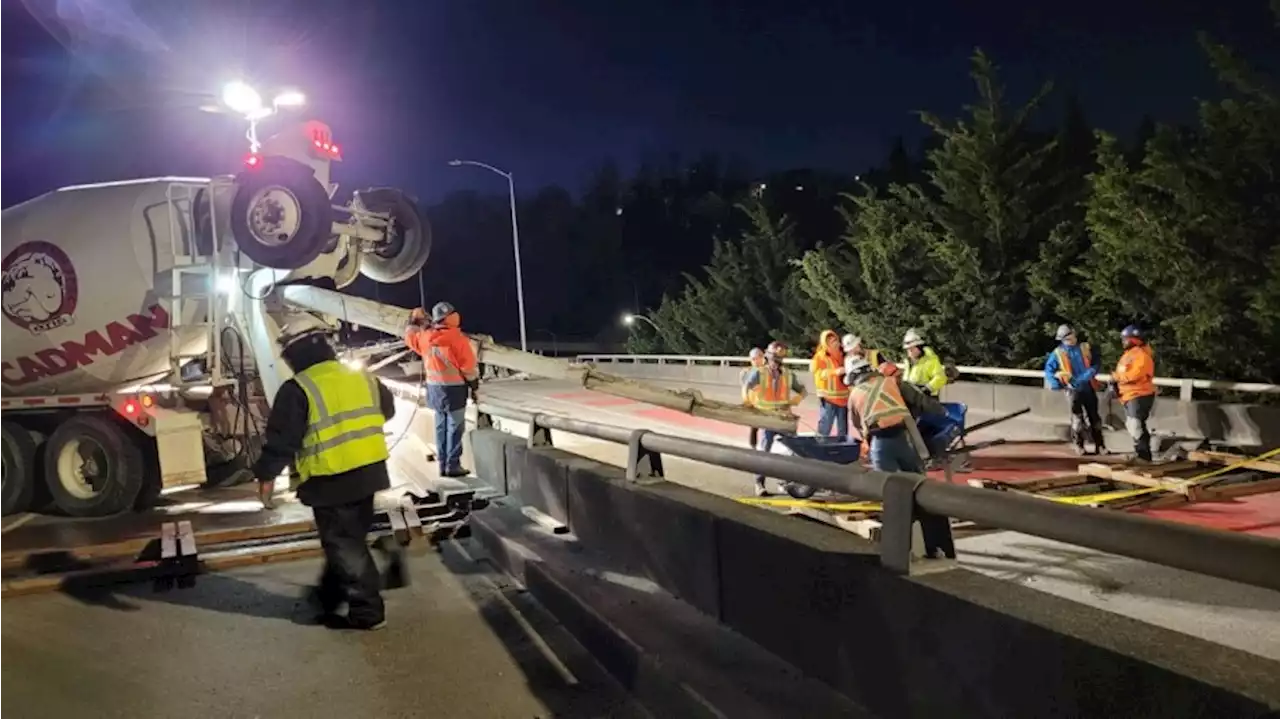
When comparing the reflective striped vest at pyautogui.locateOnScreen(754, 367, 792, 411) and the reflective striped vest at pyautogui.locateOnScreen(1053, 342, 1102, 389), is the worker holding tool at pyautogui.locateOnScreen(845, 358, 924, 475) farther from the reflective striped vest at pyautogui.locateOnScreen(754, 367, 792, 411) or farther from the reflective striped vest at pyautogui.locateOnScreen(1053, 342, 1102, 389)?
the reflective striped vest at pyautogui.locateOnScreen(1053, 342, 1102, 389)

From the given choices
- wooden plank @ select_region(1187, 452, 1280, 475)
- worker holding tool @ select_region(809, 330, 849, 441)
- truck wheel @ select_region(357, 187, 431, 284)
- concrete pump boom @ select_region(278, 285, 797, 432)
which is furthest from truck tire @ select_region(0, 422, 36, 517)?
wooden plank @ select_region(1187, 452, 1280, 475)

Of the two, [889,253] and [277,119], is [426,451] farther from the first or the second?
[889,253]

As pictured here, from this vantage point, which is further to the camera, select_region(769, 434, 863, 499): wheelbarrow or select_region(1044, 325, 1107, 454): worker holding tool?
select_region(1044, 325, 1107, 454): worker holding tool

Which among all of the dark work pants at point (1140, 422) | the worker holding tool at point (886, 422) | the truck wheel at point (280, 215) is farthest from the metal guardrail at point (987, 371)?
the truck wheel at point (280, 215)

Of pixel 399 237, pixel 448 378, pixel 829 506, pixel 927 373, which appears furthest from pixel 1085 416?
pixel 399 237

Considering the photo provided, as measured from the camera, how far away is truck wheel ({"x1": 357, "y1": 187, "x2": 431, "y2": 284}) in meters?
11.5

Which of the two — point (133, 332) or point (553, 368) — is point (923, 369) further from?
point (133, 332)

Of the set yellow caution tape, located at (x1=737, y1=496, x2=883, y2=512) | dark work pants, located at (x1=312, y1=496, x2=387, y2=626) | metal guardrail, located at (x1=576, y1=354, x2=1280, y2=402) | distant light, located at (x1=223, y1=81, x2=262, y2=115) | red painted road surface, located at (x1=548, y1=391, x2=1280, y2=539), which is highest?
distant light, located at (x1=223, y1=81, x2=262, y2=115)

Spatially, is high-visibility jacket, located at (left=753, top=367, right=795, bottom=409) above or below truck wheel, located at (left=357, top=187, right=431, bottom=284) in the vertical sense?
below

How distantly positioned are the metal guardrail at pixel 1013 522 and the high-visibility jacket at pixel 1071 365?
889cm

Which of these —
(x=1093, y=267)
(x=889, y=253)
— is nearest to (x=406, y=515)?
(x=1093, y=267)

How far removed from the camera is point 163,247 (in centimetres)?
1052

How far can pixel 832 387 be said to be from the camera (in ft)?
42.0

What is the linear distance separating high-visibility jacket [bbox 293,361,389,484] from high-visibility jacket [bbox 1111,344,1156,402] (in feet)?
29.3
